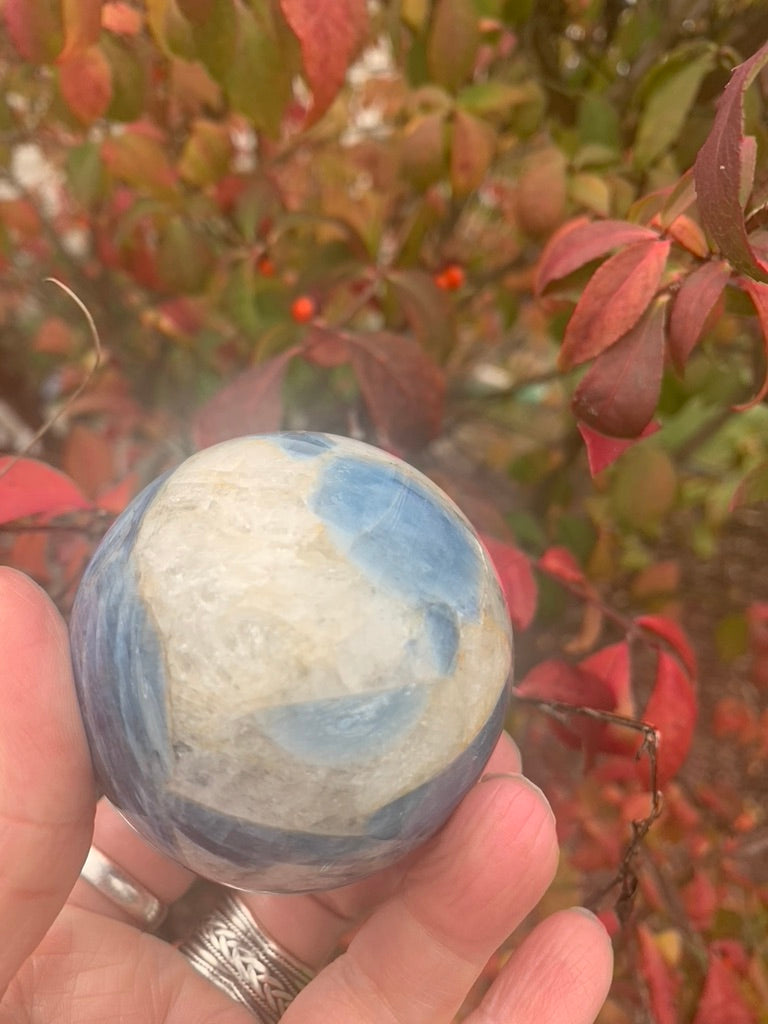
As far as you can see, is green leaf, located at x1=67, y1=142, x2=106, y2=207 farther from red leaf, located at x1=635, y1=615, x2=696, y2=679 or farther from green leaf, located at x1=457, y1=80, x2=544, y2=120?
red leaf, located at x1=635, y1=615, x2=696, y2=679

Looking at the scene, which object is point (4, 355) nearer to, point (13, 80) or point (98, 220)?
point (98, 220)

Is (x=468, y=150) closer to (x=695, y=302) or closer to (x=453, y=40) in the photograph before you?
(x=453, y=40)

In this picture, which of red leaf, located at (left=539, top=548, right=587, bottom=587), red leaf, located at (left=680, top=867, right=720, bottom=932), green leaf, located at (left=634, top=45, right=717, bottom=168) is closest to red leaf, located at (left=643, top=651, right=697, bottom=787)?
red leaf, located at (left=539, top=548, right=587, bottom=587)

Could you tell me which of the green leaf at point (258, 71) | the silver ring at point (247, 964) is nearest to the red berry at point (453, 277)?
the green leaf at point (258, 71)

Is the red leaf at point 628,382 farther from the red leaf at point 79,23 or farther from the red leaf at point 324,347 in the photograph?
the red leaf at point 79,23

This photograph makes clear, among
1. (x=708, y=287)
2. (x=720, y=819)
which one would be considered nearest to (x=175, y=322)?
(x=708, y=287)
